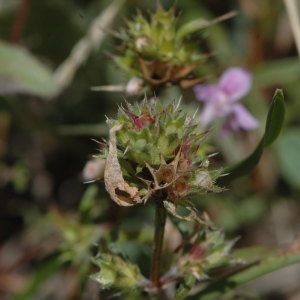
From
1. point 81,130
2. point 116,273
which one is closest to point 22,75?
point 81,130

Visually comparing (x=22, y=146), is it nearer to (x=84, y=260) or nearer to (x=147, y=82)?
(x=84, y=260)

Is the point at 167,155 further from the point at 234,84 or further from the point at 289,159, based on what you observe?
the point at 289,159

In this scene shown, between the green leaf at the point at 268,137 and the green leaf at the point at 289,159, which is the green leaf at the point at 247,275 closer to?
the green leaf at the point at 268,137

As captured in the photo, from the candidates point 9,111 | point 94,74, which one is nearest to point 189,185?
point 9,111

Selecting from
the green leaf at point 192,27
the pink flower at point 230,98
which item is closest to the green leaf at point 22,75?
the pink flower at point 230,98

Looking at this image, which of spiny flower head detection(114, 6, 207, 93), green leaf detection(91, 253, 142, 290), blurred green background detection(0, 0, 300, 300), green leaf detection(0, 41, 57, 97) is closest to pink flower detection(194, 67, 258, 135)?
spiny flower head detection(114, 6, 207, 93)

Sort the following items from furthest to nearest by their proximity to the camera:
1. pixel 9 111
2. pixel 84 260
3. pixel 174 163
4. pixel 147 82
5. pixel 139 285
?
pixel 9 111
pixel 84 260
pixel 147 82
pixel 139 285
pixel 174 163
